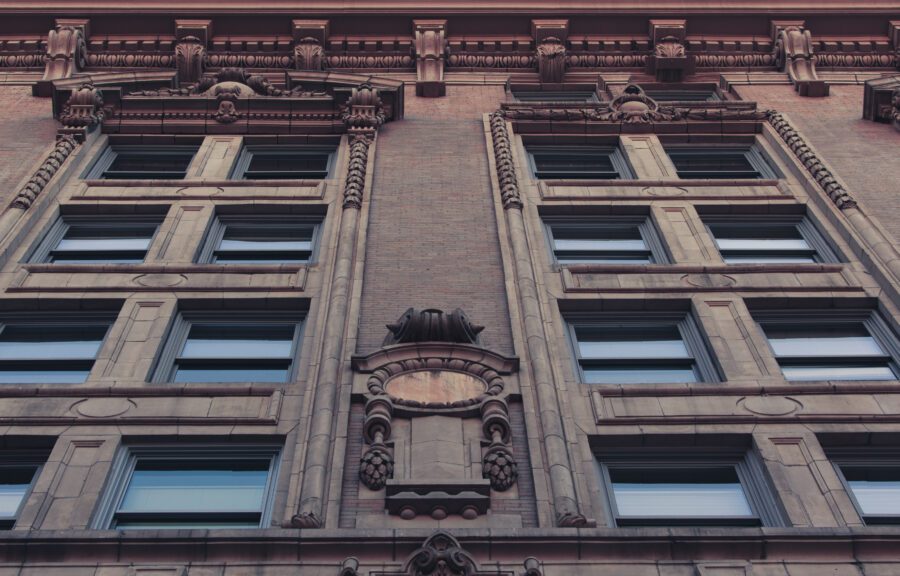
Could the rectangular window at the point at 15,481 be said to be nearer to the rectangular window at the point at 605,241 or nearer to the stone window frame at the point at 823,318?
the rectangular window at the point at 605,241

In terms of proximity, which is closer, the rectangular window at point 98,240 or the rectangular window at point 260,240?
the rectangular window at point 98,240

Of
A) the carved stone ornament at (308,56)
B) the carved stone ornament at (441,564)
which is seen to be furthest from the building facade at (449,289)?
the carved stone ornament at (308,56)

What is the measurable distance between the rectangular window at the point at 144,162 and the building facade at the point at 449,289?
0.08m

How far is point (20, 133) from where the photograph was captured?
2536 centimetres

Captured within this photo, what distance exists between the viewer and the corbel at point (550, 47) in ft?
97.4

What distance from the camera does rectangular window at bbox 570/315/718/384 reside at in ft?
56.0

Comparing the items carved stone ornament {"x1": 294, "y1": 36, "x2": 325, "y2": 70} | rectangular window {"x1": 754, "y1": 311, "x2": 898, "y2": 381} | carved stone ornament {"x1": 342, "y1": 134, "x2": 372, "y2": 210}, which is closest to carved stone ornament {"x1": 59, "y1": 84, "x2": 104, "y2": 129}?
carved stone ornament {"x1": 342, "y1": 134, "x2": 372, "y2": 210}

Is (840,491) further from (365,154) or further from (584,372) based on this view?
(365,154)

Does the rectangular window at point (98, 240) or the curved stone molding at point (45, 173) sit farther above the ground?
the curved stone molding at point (45, 173)

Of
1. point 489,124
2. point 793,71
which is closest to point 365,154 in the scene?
point 489,124

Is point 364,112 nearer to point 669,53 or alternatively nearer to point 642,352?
point 669,53

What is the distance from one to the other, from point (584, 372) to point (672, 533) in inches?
201

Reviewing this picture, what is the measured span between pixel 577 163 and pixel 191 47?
1002 centimetres

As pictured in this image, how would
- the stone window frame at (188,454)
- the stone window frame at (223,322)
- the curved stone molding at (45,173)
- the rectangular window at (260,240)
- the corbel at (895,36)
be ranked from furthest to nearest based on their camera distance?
the corbel at (895,36) → the curved stone molding at (45,173) → the rectangular window at (260,240) → the stone window frame at (223,322) → the stone window frame at (188,454)
